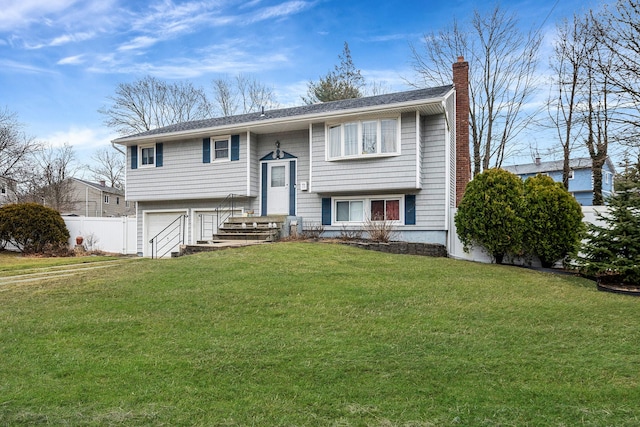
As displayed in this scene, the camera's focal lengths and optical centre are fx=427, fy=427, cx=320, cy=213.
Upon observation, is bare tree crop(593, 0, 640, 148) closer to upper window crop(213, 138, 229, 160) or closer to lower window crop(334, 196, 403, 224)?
lower window crop(334, 196, 403, 224)

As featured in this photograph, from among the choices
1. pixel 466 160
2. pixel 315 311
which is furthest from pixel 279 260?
pixel 466 160

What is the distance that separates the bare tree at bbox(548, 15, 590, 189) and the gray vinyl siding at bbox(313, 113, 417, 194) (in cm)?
893

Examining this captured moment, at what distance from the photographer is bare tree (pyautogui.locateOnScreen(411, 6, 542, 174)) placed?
859 inches

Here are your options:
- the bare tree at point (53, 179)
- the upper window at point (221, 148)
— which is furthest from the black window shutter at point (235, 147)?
the bare tree at point (53, 179)

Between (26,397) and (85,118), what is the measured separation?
3295 centimetres

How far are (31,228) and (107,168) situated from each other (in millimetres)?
31471

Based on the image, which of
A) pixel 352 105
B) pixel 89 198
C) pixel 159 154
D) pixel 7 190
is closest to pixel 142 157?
pixel 159 154

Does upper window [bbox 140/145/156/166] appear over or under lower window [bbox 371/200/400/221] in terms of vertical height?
over

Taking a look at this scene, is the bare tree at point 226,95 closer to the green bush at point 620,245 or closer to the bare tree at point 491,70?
the bare tree at point 491,70

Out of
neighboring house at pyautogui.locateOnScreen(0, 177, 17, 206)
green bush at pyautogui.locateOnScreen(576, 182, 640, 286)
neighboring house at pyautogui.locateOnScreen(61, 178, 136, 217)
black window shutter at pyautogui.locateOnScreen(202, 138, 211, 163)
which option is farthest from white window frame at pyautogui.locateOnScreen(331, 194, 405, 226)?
neighboring house at pyautogui.locateOnScreen(61, 178, 136, 217)

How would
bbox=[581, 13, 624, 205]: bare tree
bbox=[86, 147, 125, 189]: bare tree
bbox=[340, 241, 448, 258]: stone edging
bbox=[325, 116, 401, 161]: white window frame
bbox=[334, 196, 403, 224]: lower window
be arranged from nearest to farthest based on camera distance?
bbox=[340, 241, 448, 258]: stone edging < bbox=[325, 116, 401, 161]: white window frame < bbox=[334, 196, 403, 224]: lower window < bbox=[581, 13, 624, 205]: bare tree < bbox=[86, 147, 125, 189]: bare tree

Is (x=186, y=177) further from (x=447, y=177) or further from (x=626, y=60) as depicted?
(x=626, y=60)

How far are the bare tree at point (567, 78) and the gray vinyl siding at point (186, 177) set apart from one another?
13.6 m

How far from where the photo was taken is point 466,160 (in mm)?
15664
